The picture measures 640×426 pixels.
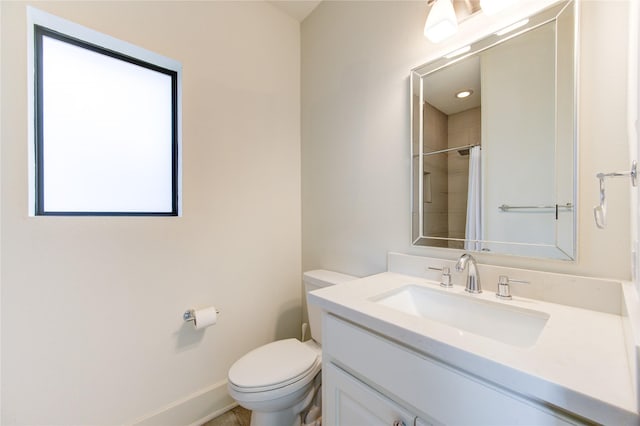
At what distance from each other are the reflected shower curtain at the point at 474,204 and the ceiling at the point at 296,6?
151 cm

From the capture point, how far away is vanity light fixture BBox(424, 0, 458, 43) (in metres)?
1.03

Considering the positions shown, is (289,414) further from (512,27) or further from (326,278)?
(512,27)

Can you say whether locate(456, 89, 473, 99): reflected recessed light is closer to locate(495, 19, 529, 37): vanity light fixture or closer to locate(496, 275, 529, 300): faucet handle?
locate(495, 19, 529, 37): vanity light fixture

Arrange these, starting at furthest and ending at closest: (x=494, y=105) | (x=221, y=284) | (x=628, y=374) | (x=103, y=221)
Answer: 1. (x=221, y=284)
2. (x=103, y=221)
3. (x=494, y=105)
4. (x=628, y=374)

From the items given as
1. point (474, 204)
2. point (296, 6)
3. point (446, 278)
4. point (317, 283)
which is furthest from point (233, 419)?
point (296, 6)

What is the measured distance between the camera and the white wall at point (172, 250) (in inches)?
39.4

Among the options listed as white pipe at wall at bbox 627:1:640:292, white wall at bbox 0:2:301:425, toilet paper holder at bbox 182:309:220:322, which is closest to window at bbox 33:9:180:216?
white wall at bbox 0:2:301:425

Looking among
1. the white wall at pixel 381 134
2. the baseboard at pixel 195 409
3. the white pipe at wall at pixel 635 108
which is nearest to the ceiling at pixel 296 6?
the white wall at pixel 381 134

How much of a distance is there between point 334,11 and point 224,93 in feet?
2.89

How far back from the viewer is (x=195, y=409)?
141 centimetres

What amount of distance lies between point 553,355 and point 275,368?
1050 mm

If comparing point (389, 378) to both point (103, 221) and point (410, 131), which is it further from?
point (103, 221)

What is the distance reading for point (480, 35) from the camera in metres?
1.02

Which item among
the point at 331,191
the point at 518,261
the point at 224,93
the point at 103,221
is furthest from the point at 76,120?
the point at 518,261
